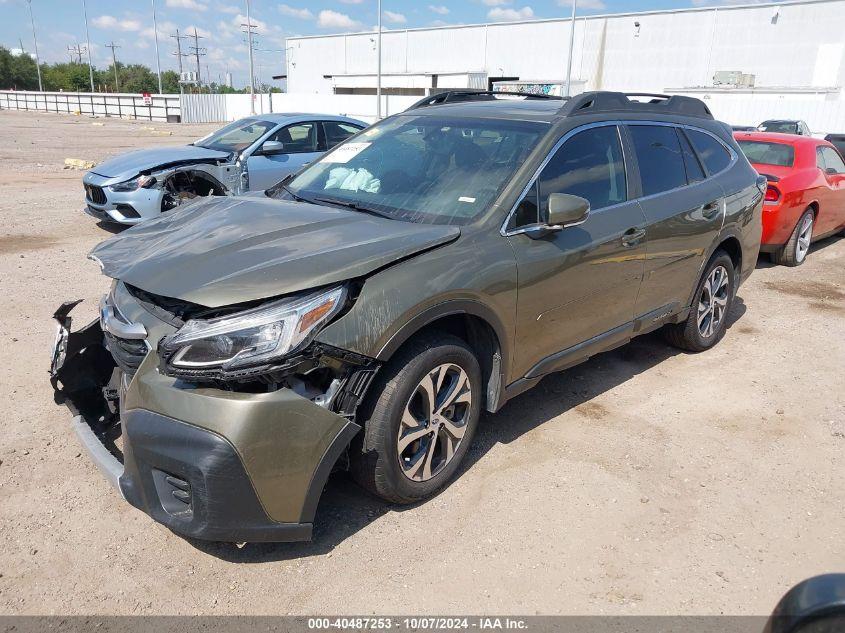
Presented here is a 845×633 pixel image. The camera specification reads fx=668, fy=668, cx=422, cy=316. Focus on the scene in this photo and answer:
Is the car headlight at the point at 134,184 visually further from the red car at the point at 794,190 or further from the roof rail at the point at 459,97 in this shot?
the red car at the point at 794,190

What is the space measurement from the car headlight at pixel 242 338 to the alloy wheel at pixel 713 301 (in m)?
3.75

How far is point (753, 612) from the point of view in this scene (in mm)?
2711

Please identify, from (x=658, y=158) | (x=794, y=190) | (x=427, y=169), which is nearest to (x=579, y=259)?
(x=427, y=169)

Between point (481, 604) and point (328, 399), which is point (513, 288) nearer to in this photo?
point (328, 399)

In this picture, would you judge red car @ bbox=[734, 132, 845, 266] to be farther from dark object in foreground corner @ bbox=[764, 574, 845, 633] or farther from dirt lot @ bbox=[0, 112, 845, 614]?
Answer: dark object in foreground corner @ bbox=[764, 574, 845, 633]

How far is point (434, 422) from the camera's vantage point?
126 inches

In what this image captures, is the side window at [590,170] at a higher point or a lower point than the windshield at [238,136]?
higher

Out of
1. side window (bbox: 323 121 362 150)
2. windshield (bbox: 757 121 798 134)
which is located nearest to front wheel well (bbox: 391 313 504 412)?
side window (bbox: 323 121 362 150)

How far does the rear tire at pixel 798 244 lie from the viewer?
8758mm

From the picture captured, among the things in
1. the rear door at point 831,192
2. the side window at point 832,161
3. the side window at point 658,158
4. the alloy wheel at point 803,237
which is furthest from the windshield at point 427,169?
the side window at point 832,161

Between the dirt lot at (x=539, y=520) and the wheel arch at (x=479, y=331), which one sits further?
the wheel arch at (x=479, y=331)

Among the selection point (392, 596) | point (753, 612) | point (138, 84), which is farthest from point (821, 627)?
point (138, 84)

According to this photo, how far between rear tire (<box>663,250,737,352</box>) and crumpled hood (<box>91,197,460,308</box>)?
2.85 m

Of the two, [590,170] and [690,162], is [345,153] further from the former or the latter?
[690,162]
